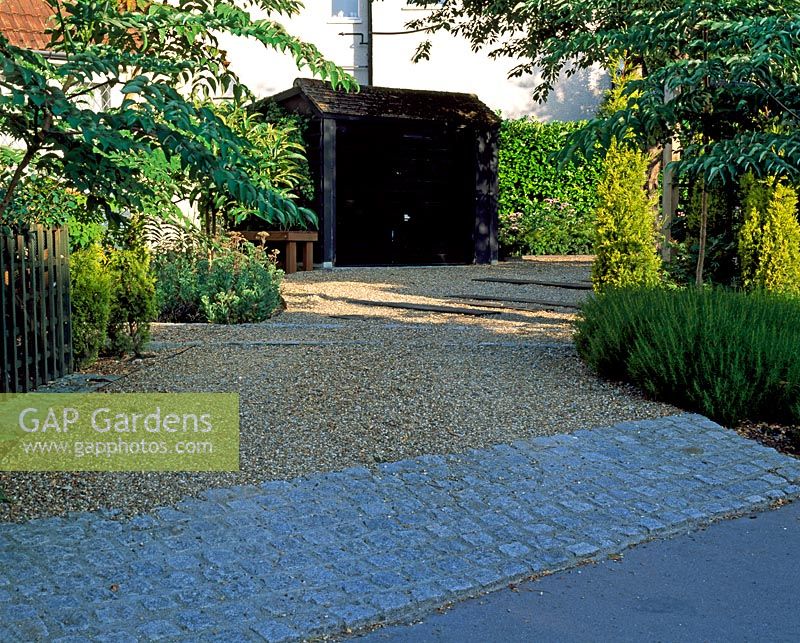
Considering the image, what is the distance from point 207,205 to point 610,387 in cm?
725

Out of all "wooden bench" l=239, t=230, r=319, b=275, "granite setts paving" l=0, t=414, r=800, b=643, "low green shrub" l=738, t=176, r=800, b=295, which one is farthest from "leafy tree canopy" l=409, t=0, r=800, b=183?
"wooden bench" l=239, t=230, r=319, b=275

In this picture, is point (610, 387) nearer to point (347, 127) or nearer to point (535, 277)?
point (535, 277)

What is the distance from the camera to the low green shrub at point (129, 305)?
8570 mm

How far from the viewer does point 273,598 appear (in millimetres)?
4004

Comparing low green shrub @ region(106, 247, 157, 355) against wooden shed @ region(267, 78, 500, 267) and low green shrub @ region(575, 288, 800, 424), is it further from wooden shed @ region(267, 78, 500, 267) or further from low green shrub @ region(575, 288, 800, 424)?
wooden shed @ region(267, 78, 500, 267)

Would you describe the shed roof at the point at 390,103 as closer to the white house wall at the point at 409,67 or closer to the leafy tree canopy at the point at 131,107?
the white house wall at the point at 409,67

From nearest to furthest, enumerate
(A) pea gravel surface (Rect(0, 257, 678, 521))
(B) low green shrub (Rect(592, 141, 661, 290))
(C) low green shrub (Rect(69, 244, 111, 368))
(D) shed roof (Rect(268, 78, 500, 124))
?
(A) pea gravel surface (Rect(0, 257, 678, 521))
(C) low green shrub (Rect(69, 244, 111, 368))
(B) low green shrub (Rect(592, 141, 661, 290))
(D) shed roof (Rect(268, 78, 500, 124))

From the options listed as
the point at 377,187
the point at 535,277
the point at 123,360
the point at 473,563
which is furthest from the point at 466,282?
the point at 473,563

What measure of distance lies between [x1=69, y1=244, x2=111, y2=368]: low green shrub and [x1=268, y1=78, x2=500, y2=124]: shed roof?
1013cm

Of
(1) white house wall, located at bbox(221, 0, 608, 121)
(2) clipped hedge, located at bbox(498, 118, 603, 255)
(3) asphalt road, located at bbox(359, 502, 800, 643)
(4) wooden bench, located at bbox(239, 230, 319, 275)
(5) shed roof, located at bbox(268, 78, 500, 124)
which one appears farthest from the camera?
(1) white house wall, located at bbox(221, 0, 608, 121)

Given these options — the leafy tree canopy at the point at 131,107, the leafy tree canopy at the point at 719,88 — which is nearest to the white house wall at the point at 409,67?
the leafy tree canopy at the point at 719,88

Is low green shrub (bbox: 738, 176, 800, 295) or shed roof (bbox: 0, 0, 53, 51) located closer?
low green shrub (bbox: 738, 176, 800, 295)

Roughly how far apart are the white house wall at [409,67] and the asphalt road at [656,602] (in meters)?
19.0

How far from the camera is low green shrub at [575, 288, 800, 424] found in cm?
690
